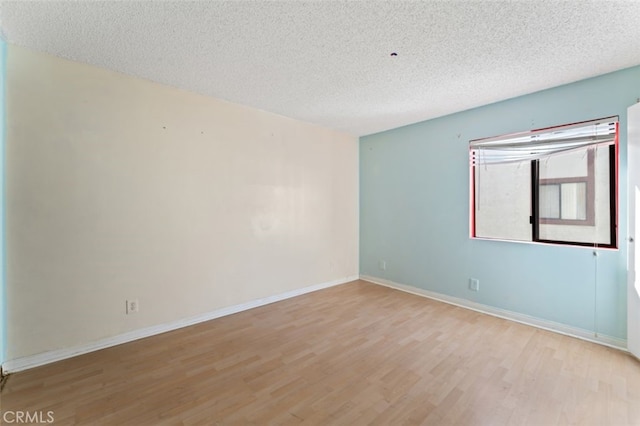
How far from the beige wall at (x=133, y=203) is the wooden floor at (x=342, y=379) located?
44 centimetres

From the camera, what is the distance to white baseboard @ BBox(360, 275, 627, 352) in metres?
2.55

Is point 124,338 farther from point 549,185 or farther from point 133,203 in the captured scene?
point 549,185

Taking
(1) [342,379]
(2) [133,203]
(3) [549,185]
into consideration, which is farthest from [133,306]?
(3) [549,185]

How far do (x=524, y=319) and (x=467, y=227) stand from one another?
3.93 ft

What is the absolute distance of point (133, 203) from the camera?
2.69m

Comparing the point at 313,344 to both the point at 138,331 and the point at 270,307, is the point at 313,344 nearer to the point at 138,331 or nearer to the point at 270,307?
the point at 270,307

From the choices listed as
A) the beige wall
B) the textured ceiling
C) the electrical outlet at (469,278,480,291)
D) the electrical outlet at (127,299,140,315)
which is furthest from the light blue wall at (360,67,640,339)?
the electrical outlet at (127,299,140,315)

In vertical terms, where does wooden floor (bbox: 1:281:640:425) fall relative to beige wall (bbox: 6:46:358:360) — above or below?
below

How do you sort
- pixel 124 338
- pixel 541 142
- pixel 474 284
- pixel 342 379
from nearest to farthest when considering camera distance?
pixel 342 379, pixel 124 338, pixel 541 142, pixel 474 284

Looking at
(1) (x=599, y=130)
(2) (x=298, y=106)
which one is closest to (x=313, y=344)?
(2) (x=298, y=106)

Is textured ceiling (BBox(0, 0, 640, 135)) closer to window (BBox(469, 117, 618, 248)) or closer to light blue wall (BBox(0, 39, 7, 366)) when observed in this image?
light blue wall (BBox(0, 39, 7, 366))

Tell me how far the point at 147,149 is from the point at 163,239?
0.95 metres

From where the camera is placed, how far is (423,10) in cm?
174

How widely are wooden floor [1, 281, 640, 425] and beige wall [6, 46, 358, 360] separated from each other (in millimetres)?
438
